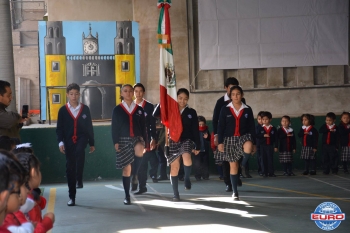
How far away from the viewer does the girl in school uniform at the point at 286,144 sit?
15516 mm

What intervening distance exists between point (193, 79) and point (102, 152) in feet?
13.1

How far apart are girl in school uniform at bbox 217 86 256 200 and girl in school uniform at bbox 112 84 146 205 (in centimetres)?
133

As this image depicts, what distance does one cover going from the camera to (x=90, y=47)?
61.1 feet

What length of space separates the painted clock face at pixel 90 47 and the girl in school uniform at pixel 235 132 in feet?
28.2

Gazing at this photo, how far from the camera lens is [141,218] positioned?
29.0 feet

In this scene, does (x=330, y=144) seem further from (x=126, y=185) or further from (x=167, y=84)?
(x=126, y=185)

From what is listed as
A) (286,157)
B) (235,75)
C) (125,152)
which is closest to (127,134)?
(125,152)

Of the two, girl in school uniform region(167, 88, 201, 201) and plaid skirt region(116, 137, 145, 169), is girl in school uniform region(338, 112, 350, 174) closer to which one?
girl in school uniform region(167, 88, 201, 201)

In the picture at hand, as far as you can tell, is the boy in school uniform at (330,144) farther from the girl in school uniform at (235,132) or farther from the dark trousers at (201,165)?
the girl in school uniform at (235,132)

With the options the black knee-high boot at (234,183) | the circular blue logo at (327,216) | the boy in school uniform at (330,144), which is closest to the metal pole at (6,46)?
the black knee-high boot at (234,183)

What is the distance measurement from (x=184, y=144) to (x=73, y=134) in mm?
1831

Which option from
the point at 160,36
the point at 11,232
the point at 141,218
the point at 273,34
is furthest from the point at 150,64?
the point at 11,232

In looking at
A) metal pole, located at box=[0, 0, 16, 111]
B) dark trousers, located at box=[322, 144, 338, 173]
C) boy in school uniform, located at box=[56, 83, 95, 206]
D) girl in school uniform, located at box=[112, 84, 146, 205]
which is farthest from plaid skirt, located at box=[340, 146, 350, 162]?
metal pole, located at box=[0, 0, 16, 111]

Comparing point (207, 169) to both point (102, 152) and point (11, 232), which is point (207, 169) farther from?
point (11, 232)
